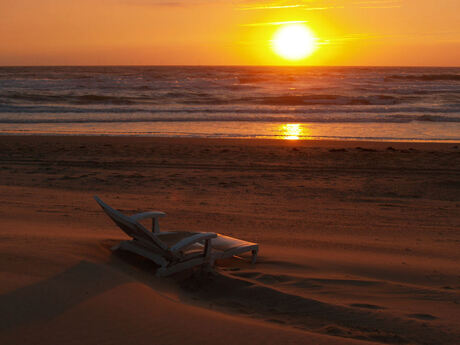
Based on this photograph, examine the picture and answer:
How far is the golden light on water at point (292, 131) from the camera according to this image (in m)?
16.0

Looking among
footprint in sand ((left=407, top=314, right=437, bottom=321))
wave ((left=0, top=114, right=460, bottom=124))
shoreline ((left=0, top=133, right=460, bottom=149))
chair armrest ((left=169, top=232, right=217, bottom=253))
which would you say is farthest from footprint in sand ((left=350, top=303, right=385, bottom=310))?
wave ((left=0, top=114, right=460, bottom=124))

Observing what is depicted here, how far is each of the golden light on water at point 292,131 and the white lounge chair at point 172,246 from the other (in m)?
11.1

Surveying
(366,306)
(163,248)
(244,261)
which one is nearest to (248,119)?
(244,261)

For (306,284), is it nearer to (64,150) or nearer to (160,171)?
(160,171)

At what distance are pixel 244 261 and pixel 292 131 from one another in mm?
13146

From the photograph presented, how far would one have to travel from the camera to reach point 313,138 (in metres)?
15.5

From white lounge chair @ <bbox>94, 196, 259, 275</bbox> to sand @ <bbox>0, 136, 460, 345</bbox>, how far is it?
0.44 feet

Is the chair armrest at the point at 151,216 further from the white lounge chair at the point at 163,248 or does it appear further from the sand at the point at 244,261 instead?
the sand at the point at 244,261

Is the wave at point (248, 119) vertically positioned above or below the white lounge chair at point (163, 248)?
above

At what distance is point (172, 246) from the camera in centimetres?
400

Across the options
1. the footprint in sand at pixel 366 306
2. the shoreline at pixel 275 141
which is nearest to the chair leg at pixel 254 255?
the footprint in sand at pixel 366 306

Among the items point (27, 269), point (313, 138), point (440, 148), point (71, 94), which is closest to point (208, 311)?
point (27, 269)

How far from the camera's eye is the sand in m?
3.06

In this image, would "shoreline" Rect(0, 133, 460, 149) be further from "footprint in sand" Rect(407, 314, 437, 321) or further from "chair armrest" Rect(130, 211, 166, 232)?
"footprint in sand" Rect(407, 314, 437, 321)
